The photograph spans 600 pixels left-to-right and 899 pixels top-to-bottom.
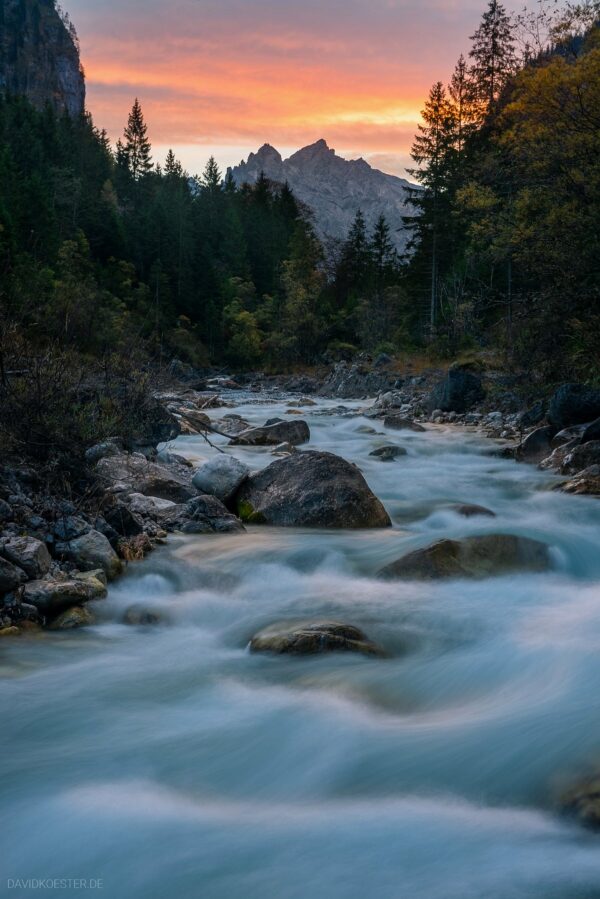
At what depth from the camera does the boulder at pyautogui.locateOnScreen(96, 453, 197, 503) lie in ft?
28.7

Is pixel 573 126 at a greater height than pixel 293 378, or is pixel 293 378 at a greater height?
pixel 573 126

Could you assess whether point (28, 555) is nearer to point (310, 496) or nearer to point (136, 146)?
point (310, 496)

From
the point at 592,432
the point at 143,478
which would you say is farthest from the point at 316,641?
the point at 592,432

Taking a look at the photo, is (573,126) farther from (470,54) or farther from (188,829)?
(470,54)

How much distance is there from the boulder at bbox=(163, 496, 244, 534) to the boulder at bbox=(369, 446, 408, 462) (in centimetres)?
622

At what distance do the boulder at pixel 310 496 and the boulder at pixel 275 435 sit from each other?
523cm

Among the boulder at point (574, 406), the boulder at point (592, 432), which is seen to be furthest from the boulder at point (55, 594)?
the boulder at point (574, 406)

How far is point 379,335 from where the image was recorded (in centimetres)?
4588

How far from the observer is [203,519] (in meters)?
8.30

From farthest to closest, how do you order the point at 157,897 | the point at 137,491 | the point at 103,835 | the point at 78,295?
1. the point at 78,295
2. the point at 137,491
3. the point at 103,835
4. the point at 157,897

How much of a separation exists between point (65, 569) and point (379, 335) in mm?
41016

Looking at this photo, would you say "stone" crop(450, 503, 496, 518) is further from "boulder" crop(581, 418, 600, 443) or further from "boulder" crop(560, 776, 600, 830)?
"boulder" crop(560, 776, 600, 830)

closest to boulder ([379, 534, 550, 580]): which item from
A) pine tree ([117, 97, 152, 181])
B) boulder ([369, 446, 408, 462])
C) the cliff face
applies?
boulder ([369, 446, 408, 462])

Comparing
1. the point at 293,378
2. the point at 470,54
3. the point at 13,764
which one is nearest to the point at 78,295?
the point at 293,378
